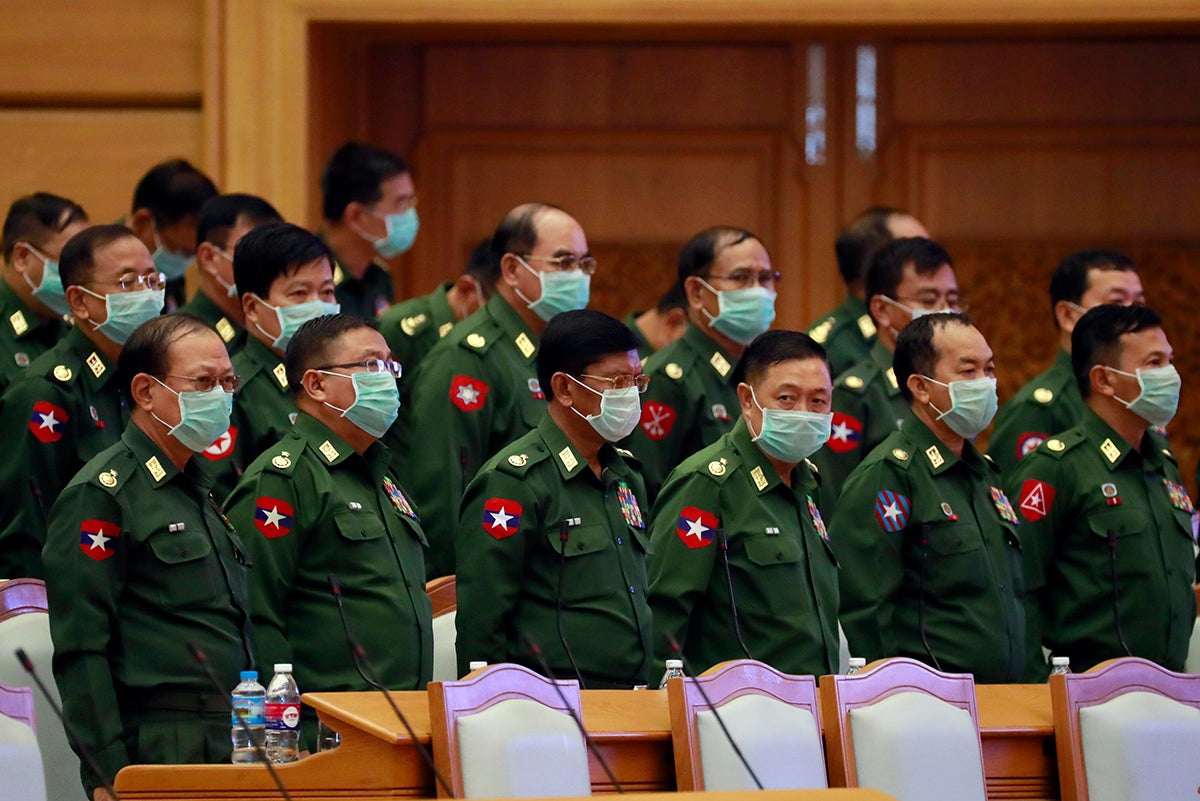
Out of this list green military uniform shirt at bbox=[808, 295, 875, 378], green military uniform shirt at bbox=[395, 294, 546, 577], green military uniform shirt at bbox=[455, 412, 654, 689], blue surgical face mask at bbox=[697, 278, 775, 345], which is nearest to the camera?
green military uniform shirt at bbox=[455, 412, 654, 689]

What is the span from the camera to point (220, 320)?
5105mm

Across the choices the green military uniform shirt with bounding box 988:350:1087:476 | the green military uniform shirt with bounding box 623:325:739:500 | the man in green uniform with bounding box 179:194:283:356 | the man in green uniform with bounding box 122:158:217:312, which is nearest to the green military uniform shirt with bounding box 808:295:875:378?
the green military uniform shirt with bounding box 988:350:1087:476

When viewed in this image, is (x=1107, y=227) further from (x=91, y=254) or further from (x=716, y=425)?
(x=91, y=254)

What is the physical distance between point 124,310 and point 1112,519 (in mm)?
2479

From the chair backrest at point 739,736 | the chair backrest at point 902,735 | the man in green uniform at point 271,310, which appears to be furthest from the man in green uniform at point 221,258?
the chair backrest at point 902,735

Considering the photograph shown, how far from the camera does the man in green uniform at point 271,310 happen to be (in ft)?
15.5

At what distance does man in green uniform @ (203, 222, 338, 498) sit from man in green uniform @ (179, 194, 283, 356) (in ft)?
0.95

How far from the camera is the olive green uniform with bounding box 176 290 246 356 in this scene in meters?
5.05

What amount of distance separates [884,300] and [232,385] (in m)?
2.25

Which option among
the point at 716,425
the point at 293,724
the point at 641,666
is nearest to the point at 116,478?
the point at 293,724

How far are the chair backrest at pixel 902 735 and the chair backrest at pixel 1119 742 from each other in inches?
6.9

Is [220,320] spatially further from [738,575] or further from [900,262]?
[900,262]

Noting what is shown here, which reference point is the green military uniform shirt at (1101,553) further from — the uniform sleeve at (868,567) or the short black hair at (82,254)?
the short black hair at (82,254)

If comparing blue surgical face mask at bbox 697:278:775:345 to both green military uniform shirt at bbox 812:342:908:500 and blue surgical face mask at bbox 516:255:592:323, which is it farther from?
Answer: blue surgical face mask at bbox 516:255:592:323
